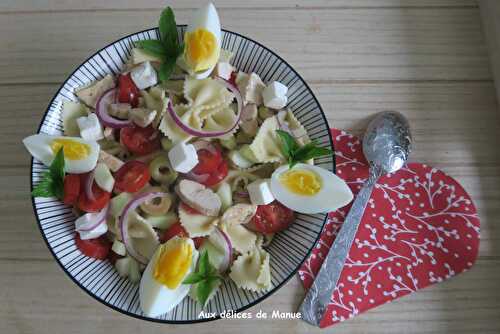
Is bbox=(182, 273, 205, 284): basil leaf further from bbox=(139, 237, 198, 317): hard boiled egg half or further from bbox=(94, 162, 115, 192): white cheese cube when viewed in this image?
bbox=(94, 162, 115, 192): white cheese cube

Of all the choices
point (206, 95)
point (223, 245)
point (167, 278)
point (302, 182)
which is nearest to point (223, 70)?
point (206, 95)

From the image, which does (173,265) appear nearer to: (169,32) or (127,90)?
(127,90)

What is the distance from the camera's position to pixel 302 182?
3.91 feet

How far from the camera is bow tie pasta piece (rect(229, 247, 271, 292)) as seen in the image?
1153 millimetres

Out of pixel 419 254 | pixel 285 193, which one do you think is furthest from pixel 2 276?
pixel 419 254

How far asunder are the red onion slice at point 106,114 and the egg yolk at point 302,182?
19.6 inches

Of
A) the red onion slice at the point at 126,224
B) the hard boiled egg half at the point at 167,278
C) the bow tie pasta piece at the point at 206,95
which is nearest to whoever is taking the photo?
the hard boiled egg half at the point at 167,278

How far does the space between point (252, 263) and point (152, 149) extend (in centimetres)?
46

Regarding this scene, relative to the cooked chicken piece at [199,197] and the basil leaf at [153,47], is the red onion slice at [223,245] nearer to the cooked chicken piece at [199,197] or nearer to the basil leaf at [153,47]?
the cooked chicken piece at [199,197]

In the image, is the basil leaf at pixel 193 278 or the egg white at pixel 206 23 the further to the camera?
the egg white at pixel 206 23

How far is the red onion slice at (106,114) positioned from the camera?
49.8 inches

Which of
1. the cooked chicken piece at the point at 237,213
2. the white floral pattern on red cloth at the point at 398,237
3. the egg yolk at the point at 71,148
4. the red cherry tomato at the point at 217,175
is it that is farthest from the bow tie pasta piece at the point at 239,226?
the egg yolk at the point at 71,148

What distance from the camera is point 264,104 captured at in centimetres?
131

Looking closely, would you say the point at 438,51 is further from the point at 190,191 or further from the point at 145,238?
the point at 145,238
